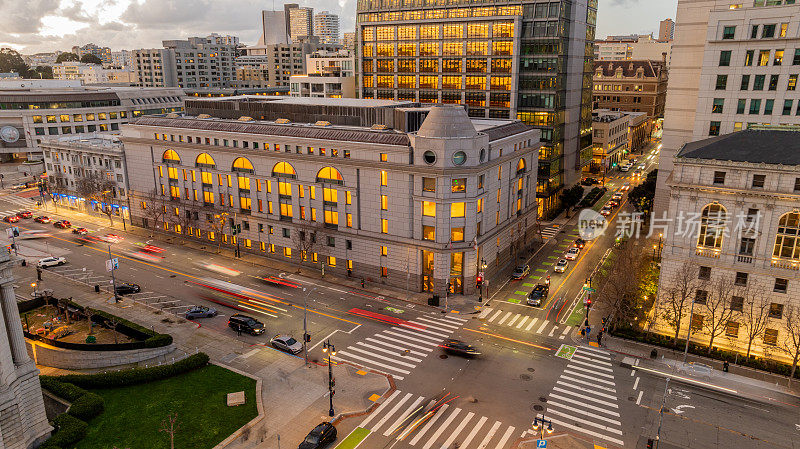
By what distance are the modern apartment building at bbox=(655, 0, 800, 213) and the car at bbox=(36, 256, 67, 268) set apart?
98401 millimetres

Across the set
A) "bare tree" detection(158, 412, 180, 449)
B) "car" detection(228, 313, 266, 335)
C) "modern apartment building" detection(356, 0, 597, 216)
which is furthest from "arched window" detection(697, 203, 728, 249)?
"bare tree" detection(158, 412, 180, 449)

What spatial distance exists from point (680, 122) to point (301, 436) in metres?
76.6

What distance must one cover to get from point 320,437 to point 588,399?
23893 mm

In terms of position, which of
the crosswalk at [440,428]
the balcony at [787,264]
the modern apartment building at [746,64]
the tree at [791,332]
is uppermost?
the modern apartment building at [746,64]

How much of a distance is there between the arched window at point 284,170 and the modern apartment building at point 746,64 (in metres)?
60.3

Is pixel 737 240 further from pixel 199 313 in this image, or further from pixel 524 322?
pixel 199 313

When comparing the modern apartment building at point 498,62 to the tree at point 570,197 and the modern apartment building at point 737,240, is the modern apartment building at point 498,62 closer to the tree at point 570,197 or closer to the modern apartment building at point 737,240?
the tree at point 570,197

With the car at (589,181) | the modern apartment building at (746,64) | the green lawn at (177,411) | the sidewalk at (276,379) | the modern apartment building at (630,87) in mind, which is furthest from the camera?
the modern apartment building at (630,87)

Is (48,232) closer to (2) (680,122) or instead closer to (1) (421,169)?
(1) (421,169)

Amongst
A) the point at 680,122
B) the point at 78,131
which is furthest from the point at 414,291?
the point at 78,131

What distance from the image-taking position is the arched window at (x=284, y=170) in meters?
76.4

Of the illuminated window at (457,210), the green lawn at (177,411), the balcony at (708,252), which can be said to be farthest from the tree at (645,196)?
the green lawn at (177,411)

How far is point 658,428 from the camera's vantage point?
40781 millimetres

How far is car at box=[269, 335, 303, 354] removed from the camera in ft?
176
